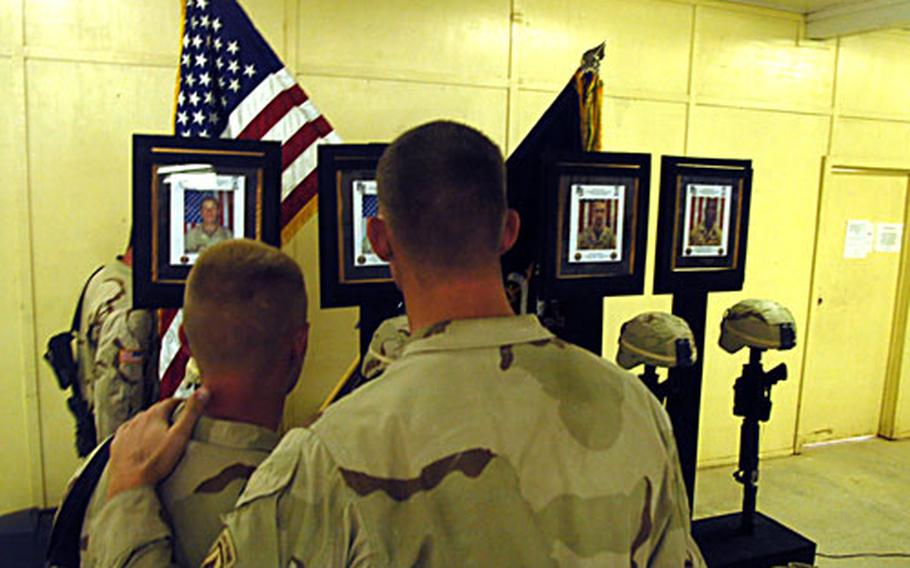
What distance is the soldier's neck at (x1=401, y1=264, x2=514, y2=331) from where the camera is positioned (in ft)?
3.32

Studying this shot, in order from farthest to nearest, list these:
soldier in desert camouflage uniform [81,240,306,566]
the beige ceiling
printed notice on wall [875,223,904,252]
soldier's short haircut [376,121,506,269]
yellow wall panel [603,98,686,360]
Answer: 1. printed notice on wall [875,223,904,252]
2. the beige ceiling
3. yellow wall panel [603,98,686,360]
4. soldier in desert camouflage uniform [81,240,306,566]
5. soldier's short haircut [376,121,506,269]

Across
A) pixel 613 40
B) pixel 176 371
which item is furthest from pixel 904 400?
pixel 176 371

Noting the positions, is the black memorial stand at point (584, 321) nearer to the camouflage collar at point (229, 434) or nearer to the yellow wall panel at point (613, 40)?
the camouflage collar at point (229, 434)

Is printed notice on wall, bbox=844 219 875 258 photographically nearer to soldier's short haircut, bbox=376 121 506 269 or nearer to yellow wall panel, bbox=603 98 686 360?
yellow wall panel, bbox=603 98 686 360

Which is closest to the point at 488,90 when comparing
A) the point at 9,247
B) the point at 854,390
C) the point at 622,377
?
the point at 9,247

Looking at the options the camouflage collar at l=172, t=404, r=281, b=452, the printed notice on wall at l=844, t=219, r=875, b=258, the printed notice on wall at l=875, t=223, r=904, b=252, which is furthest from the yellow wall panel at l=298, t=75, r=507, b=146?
the printed notice on wall at l=875, t=223, r=904, b=252

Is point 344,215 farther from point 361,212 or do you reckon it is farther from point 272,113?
point 272,113

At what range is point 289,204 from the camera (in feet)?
8.42

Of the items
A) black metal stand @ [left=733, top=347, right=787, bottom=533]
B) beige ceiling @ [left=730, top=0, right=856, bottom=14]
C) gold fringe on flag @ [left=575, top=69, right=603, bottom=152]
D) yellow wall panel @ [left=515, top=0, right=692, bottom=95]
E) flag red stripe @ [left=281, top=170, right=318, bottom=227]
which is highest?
beige ceiling @ [left=730, top=0, right=856, bottom=14]

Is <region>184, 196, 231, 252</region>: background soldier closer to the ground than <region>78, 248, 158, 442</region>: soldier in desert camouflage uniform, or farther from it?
farther from it

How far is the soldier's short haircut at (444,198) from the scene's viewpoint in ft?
3.32

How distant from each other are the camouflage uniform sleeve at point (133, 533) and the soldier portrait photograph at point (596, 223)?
5.56 feet

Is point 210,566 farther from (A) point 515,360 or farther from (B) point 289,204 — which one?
(B) point 289,204

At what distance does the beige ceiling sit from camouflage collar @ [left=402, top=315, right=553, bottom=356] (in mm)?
4233
